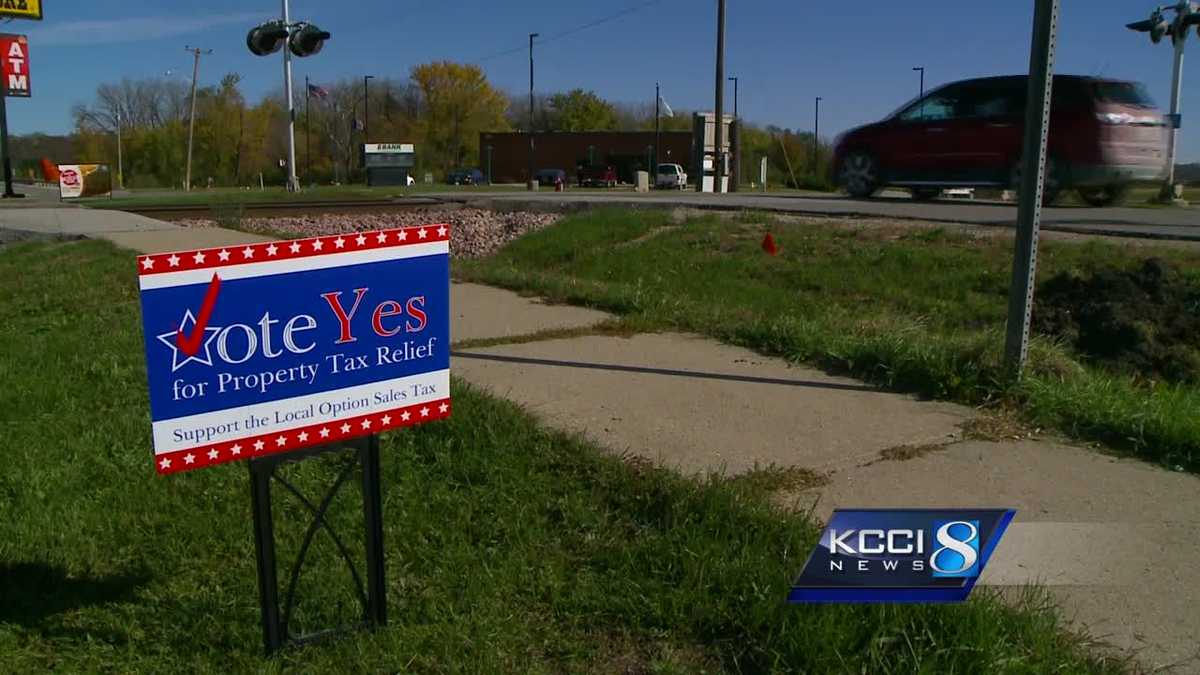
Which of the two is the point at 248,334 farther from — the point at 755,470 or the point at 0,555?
the point at 755,470

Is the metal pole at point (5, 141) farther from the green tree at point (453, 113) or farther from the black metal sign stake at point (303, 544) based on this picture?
the green tree at point (453, 113)

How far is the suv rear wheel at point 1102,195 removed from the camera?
14445mm

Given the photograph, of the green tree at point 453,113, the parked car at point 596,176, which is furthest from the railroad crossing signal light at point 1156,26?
the green tree at point 453,113

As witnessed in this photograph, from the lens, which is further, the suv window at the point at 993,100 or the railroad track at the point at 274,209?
the railroad track at the point at 274,209

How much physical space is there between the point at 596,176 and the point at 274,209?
5278cm

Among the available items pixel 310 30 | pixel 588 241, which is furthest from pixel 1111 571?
pixel 310 30

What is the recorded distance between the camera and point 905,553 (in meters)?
2.54

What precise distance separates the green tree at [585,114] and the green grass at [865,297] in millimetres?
91327

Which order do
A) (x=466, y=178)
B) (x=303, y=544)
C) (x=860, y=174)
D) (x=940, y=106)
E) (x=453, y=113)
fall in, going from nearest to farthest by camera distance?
(x=303, y=544) → (x=940, y=106) → (x=860, y=174) → (x=466, y=178) → (x=453, y=113)

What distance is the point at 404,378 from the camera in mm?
2920

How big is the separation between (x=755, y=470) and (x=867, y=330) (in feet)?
9.84

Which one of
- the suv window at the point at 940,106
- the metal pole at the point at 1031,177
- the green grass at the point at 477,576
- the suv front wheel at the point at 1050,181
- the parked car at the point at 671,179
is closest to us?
the green grass at the point at 477,576

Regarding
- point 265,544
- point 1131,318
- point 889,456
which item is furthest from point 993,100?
point 265,544

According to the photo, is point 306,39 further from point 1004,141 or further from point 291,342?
point 291,342
